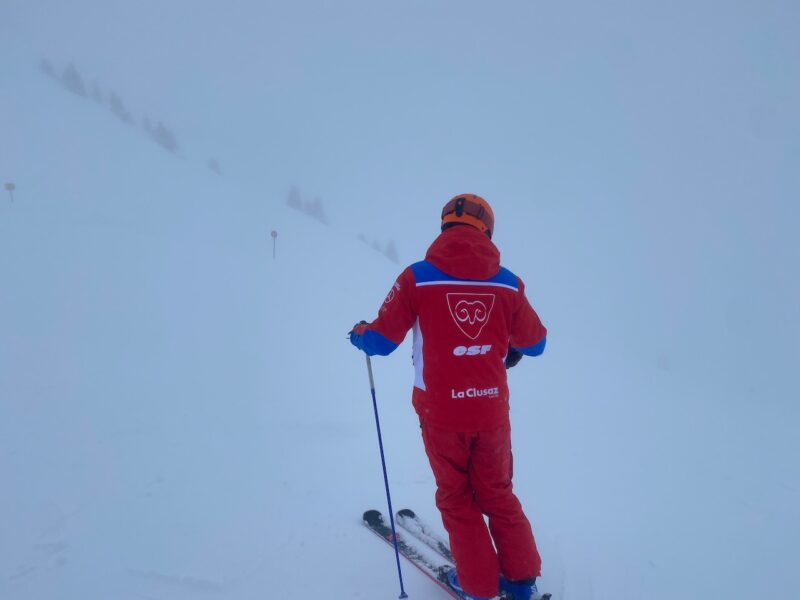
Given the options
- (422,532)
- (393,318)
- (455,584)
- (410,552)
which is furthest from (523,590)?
(393,318)

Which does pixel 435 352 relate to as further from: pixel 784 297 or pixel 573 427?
pixel 784 297

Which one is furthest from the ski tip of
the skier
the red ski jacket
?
the red ski jacket

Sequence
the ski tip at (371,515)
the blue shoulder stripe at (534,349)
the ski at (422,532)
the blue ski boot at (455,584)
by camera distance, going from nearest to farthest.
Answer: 1. the blue ski boot at (455,584)
2. the blue shoulder stripe at (534,349)
3. the ski at (422,532)
4. the ski tip at (371,515)

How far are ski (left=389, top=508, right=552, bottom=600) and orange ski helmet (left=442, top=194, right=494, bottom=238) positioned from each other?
2666 millimetres

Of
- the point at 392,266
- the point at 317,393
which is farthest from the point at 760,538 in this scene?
the point at 392,266

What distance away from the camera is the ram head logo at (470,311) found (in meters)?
2.69

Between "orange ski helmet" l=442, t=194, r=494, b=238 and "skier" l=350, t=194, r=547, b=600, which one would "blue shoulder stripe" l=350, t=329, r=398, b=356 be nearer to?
"skier" l=350, t=194, r=547, b=600

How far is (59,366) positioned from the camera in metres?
5.29

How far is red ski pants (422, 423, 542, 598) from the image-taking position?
264 cm

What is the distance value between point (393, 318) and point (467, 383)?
0.67 meters

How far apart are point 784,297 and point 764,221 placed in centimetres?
10689

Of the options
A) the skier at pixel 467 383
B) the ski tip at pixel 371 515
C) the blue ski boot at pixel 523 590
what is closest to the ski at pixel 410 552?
the ski tip at pixel 371 515

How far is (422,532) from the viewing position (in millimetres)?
3594

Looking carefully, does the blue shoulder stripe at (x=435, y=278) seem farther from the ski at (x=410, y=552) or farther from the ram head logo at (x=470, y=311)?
the ski at (x=410, y=552)
